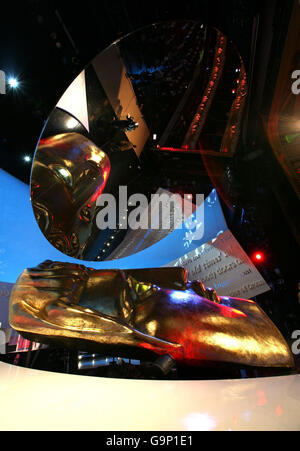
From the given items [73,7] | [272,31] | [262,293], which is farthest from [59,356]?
[272,31]

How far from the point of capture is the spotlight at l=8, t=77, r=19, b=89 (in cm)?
86

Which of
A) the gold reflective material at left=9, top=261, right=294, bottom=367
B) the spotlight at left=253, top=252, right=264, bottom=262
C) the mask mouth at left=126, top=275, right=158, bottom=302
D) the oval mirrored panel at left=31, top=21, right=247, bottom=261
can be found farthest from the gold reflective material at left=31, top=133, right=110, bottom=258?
the spotlight at left=253, top=252, right=264, bottom=262

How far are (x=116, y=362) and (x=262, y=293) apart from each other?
1515 millimetres

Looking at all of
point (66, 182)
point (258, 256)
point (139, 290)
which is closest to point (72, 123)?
point (66, 182)

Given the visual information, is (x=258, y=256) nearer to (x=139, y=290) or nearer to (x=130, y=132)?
(x=139, y=290)

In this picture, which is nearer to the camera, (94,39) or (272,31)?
(94,39)

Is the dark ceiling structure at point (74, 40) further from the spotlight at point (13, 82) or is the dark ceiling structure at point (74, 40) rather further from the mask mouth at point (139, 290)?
the mask mouth at point (139, 290)

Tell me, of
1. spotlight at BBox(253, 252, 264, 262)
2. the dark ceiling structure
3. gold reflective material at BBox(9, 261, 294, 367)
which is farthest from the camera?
spotlight at BBox(253, 252, 264, 262)

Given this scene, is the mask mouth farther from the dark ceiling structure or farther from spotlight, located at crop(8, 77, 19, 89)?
spotlight, located at crop(8, 77, 19, 89)

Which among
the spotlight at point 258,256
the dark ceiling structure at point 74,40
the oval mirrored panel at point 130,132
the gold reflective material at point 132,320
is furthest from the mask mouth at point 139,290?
the spotlight at point 258,256

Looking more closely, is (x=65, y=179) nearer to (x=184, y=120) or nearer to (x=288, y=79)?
(x=184, y=120)

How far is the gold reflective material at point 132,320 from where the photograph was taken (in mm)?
640

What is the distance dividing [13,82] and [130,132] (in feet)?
1.47

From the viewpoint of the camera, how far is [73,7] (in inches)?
33.4
